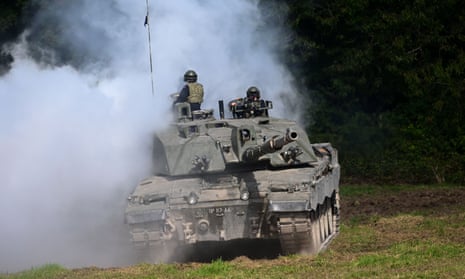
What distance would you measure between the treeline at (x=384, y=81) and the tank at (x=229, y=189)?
42.9 ft

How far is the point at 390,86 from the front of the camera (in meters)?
34.6

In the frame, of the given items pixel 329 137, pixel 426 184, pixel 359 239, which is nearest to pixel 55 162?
pixel 359 239

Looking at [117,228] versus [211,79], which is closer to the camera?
[117,228]

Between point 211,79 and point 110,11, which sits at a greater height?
point 110,11

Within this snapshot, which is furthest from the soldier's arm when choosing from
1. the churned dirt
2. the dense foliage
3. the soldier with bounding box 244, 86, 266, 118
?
the dense foliage

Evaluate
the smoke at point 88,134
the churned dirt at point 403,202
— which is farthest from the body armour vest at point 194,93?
the churned dirt at point 403,202

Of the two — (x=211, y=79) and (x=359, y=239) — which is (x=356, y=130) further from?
(x=359, y=239)

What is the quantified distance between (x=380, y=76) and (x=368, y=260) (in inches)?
787

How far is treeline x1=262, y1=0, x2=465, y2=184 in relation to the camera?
3209cm

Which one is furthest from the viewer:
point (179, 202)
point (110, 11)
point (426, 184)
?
point (426, 184)

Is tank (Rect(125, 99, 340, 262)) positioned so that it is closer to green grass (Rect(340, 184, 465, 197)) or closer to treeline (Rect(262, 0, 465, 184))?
green grass (Rect(340, 184, 465, 197))

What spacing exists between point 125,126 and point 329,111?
16.1m

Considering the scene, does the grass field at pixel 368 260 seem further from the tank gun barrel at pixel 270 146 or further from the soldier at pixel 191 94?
the soldier at pixel 191 94

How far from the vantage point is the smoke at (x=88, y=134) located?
62.8 ft
